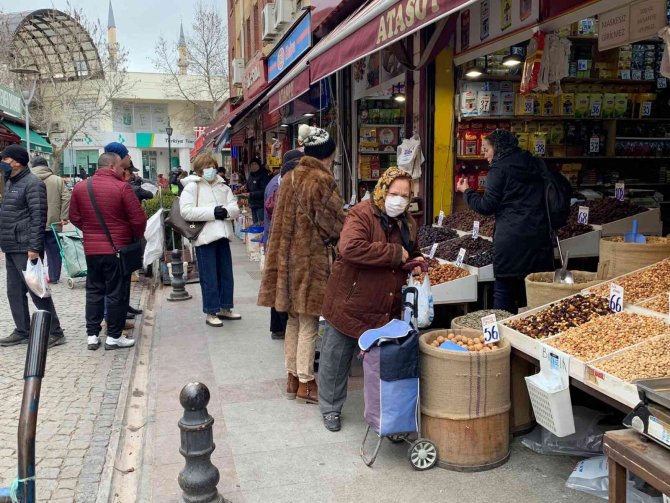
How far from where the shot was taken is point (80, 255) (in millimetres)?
9203

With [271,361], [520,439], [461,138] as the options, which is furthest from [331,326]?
[461,138]

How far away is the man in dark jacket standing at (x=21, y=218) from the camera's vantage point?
621cm

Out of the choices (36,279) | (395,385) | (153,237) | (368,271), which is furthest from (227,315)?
(395,385)

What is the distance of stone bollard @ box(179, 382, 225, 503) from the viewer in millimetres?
3193

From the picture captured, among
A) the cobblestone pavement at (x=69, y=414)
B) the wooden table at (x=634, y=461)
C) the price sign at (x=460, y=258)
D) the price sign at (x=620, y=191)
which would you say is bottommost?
the cobblestone pavement at (x=69, y=414)

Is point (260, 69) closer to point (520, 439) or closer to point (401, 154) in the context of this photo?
point (401, 154)

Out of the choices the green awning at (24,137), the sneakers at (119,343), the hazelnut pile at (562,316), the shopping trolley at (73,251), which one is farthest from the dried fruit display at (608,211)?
the green awning at (24,137)

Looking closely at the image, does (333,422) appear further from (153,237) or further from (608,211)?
(153,237)

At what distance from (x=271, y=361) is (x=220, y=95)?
34.1m

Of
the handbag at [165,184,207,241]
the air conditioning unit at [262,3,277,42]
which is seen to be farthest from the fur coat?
the air conditioning unit at [262,3,277,42]

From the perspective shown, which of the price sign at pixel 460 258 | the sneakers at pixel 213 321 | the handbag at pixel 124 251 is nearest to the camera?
the price sign at pixel 460 258

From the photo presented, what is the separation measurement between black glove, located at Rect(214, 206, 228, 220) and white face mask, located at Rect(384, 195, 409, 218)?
3.27 meters

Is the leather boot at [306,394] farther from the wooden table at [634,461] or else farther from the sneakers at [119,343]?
the wooden table at [634,461]

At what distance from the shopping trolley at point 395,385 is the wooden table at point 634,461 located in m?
1.31
